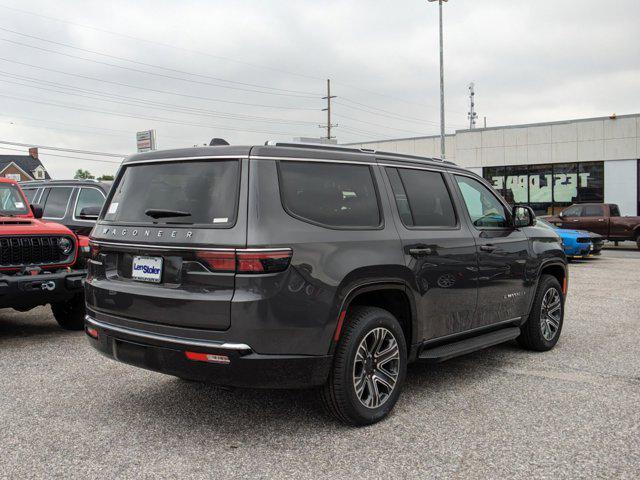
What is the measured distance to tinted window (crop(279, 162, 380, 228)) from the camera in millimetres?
3859

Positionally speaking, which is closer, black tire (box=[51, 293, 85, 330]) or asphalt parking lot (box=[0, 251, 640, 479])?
asphalt parking lot (box=[0, 251, 640, 479])

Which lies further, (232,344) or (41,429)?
(41,429)

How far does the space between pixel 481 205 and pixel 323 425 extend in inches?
101

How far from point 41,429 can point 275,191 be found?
225cm

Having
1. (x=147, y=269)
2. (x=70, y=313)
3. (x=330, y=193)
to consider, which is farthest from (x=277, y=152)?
(x=70, y=313)

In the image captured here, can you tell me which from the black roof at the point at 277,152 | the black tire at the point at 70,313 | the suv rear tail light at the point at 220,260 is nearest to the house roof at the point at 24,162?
the black tire at the point at 70,313

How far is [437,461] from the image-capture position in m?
3.52

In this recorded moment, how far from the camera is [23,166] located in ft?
261

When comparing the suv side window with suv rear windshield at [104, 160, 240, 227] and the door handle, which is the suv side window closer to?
the door handle

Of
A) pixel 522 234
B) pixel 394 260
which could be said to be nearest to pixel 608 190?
pixel 522 234

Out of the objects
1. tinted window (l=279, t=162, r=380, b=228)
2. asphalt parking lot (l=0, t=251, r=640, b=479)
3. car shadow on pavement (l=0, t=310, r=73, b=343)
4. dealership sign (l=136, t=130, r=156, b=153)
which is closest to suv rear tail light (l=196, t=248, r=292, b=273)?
tinted window (l=279, t=162, r=380, b=228)

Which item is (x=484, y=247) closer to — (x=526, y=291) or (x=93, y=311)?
(x=526, y=291)

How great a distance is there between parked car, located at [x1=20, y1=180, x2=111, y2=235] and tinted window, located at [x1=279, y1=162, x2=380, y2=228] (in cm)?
577

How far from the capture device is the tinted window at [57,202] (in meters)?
9.16
